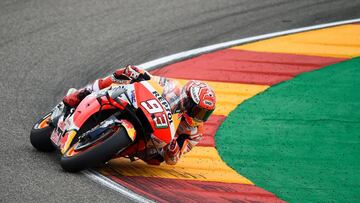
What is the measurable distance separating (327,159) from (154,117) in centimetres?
265

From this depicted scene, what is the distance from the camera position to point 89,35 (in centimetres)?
1334

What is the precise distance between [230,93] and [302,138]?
1708 millimetres

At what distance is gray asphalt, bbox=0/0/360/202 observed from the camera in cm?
1019

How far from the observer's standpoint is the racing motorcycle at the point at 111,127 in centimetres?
802

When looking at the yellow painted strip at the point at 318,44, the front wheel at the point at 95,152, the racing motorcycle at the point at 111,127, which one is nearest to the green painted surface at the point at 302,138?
the yellow painted strip at the point at 318,44

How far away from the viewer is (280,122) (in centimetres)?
1082

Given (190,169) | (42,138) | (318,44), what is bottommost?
(318,44)

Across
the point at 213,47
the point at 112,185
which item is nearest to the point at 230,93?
the point at 213,47

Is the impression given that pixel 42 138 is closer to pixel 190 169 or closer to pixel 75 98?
pixel 75 98

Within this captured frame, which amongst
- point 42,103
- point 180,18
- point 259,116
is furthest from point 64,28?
point 259,116

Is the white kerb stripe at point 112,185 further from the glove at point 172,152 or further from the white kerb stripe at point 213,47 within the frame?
the white kerb stripe at point 213,47

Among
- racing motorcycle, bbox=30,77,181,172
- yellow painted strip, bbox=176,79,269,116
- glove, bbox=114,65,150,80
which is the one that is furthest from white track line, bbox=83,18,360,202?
glove, bbox=114,65,150,80

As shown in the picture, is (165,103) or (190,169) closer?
(165,103)

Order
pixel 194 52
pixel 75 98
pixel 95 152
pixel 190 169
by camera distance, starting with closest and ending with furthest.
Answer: pixel 95 152 < pixel 75 98 < pixel 190 169 < pixel 194 52
